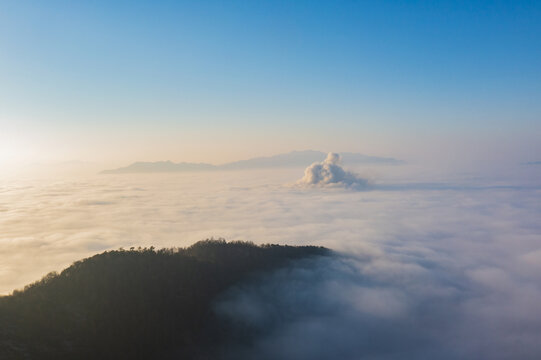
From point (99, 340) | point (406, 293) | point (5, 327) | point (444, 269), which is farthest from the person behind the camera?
point (444, 269)

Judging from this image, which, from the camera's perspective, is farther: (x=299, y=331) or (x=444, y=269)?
(x=444, y=269)

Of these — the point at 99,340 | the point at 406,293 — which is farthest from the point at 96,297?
the point at 406,293

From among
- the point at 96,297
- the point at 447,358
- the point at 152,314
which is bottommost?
the point at 447,358

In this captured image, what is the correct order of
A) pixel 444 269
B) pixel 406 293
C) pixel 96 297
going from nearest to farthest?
1. pixel 96 297
2. pixel 406 293
3. pixel 444 269

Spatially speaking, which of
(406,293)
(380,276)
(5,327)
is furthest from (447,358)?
(5,327)

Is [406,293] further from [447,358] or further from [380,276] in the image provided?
[447,358]

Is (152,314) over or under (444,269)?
over
